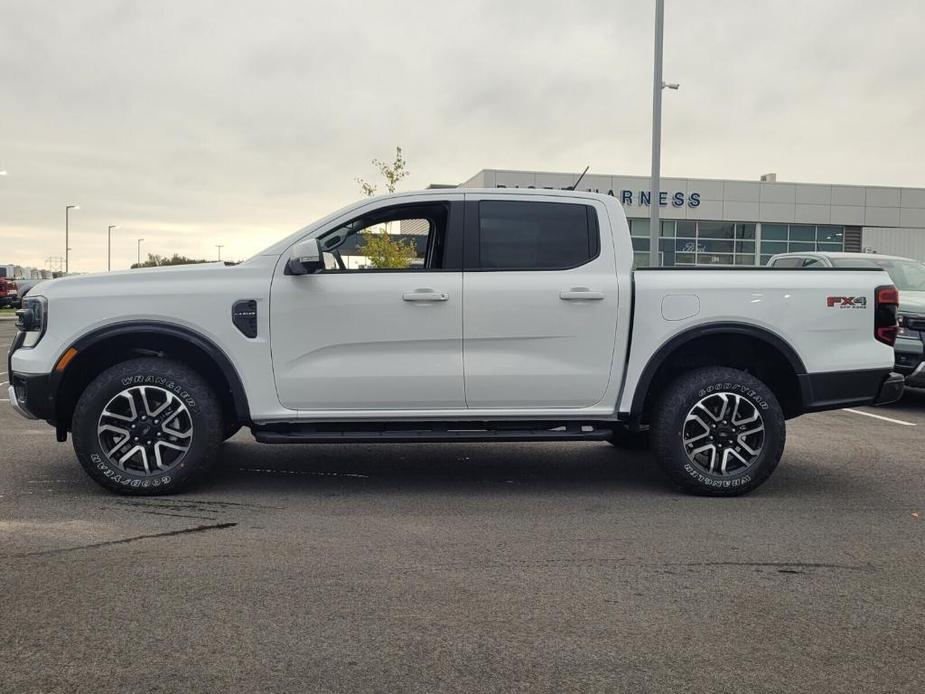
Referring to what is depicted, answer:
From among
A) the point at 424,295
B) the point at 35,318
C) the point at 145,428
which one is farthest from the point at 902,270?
the point at 35,318

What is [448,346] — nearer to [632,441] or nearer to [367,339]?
[367,339]

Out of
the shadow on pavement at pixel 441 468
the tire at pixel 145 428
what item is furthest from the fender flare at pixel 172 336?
the shadow on pavement at pixel 441 468

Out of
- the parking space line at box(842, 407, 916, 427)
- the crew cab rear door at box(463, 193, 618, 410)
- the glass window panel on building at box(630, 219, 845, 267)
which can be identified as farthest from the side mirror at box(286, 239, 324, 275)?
the glass window panel on building at box(630, 219, 845, 267)

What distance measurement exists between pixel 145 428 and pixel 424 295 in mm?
1899

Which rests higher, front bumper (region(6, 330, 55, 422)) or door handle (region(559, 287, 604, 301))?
door handle (region(559, 287, 604, 301))

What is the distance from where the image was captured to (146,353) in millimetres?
6148

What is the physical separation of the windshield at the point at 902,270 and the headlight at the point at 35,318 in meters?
9.52

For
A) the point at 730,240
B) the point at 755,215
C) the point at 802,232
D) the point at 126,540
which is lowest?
the point at 126,540

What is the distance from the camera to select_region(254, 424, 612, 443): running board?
560cm

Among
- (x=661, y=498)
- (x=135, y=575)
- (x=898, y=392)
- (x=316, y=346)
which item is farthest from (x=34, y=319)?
(x=898, y=392)

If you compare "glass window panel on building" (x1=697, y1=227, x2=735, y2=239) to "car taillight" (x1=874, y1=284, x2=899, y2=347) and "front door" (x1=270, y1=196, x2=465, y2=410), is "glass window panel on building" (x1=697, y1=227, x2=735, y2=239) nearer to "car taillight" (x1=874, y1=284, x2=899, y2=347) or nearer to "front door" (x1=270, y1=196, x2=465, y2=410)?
"car taillight" (x1=874, y1=284, x2=899, y2=347)

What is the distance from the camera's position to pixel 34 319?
222 inches

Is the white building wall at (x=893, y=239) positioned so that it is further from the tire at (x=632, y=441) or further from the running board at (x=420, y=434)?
the running board at (x=420, y=434)

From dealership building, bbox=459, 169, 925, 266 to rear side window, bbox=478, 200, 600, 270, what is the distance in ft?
117
